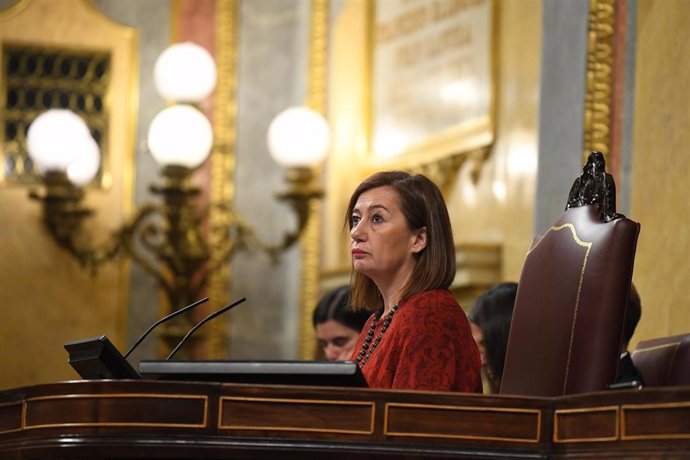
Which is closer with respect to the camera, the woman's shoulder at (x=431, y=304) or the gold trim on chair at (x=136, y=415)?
the gold trim on chair at (x=136, y=415)

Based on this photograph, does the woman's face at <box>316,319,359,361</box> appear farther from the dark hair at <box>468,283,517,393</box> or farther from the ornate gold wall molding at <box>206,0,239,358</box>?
the ornate gold wall molding at <box>206,0,239,358</box>

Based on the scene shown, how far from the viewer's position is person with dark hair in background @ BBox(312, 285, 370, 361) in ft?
15.9

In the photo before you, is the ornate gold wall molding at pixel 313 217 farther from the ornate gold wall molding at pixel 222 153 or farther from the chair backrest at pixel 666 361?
the chair backrest at pixel 666 361

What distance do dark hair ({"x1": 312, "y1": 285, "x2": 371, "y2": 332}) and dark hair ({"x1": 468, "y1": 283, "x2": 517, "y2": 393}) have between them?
0.85 metres

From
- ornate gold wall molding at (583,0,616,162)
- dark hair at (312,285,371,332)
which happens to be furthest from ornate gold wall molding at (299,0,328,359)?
ornate gold wall molding at (583,0,616,162)

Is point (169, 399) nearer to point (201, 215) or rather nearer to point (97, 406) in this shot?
point (97, 406)

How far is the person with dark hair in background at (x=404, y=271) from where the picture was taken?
3139mm

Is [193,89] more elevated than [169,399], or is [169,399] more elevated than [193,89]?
[193,89]

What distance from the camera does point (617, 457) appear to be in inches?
96.6

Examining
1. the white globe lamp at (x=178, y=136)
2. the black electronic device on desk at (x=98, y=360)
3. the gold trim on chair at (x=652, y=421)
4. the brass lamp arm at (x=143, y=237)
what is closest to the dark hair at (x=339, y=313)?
the black electronic device on desk at (x=98, y=360)

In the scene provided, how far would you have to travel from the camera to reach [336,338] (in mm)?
4887

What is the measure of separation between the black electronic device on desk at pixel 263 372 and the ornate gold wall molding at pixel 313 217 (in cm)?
527

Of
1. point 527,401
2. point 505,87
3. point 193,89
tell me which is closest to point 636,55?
point 505,87

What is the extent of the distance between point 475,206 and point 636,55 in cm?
174
